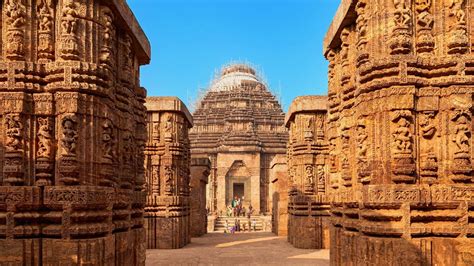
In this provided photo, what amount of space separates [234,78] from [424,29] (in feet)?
138

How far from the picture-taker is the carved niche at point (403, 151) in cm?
794

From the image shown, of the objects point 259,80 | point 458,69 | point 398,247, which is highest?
point 259,80

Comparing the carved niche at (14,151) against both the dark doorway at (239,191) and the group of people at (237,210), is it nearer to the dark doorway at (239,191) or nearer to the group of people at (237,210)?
the group of people at (237,210)

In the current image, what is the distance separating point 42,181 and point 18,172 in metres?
0.38

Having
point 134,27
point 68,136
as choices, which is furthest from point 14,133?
point 134,27

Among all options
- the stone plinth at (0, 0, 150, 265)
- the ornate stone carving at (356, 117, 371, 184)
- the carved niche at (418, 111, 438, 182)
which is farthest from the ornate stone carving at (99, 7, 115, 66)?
the carved niche at (418, 111, 438, 182)

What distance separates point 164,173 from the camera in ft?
62.7

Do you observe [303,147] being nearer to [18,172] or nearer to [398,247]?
[398,247]

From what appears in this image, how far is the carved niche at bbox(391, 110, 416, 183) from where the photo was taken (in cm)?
794

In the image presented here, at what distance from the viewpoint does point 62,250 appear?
7836 millimetres

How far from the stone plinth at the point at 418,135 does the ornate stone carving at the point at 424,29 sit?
2 cm

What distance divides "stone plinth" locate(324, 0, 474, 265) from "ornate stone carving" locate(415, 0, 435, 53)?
0.05 ft

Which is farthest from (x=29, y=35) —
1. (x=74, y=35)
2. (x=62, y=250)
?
(x=62, y=250)

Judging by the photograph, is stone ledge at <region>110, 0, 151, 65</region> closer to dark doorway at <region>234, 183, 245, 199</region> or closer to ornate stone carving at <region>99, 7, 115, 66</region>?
ornate stone carving at <region>99, 7, 115, 66</region>
